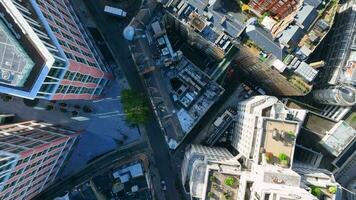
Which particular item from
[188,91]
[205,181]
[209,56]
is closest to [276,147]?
[205,181]

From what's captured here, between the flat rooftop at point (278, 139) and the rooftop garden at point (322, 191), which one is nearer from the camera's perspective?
the flat rooftop at point (278, 139)

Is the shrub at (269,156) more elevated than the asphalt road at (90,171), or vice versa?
the shrub at (269,156)

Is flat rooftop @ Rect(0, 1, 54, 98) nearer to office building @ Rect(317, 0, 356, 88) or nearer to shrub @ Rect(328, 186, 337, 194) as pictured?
shrub @ Rect(328, 186, 337, 194)

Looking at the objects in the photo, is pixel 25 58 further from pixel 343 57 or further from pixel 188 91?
pixel 343 57

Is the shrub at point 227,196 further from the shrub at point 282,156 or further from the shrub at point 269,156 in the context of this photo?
the shrub at point 282,156

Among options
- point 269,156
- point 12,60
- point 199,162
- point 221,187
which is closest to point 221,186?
point 221,187

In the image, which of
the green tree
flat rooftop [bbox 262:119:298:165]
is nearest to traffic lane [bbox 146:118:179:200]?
the green tree

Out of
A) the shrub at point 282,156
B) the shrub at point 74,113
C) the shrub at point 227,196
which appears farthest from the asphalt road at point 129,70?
the shrub at point 282,156
